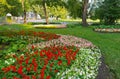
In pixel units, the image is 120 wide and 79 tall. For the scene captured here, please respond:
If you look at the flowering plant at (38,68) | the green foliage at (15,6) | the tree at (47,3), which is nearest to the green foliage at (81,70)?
the flowering plant at (38,68)

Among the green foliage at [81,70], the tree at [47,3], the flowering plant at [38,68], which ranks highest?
the tree at [47,3]

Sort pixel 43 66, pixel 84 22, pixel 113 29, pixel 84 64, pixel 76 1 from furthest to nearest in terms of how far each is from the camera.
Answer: pixel 76 1
pixel 84 22
pixel 113 29
pixel 84 64
pixel 43 66

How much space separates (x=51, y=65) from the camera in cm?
512

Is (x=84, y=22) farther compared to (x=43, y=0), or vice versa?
(x=43, y=0)

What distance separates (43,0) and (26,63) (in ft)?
83.1

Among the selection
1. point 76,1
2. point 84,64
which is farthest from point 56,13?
point 84,64

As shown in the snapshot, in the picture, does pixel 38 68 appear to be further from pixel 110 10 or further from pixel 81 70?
pixel 110 10

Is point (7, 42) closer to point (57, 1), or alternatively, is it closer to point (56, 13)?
point (57, 1)

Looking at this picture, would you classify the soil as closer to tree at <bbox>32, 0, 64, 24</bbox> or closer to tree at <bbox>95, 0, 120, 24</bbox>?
tree at <bbox>95, 0, 120, 24</bbox>

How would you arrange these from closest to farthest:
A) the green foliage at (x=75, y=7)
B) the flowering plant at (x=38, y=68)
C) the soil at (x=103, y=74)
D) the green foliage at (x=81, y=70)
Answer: the flowering plant at (x=38, y=68)
the green foliage at (x=81, y=70)
the soil at (x=103, y=74)
the green foliage at (x=75, y=7)

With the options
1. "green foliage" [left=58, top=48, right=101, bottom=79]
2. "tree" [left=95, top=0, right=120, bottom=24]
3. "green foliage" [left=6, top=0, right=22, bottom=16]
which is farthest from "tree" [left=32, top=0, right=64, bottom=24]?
"green foliage" [left=58, top=48, right=101, bottom=79]

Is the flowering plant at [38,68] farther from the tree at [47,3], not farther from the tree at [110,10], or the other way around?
the tree at [47,3]

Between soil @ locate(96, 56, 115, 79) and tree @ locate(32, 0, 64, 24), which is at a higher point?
tree @ locate(32, 0, 64, 24)

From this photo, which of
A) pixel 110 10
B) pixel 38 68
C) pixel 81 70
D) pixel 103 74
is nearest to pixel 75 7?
pixel 110 10
